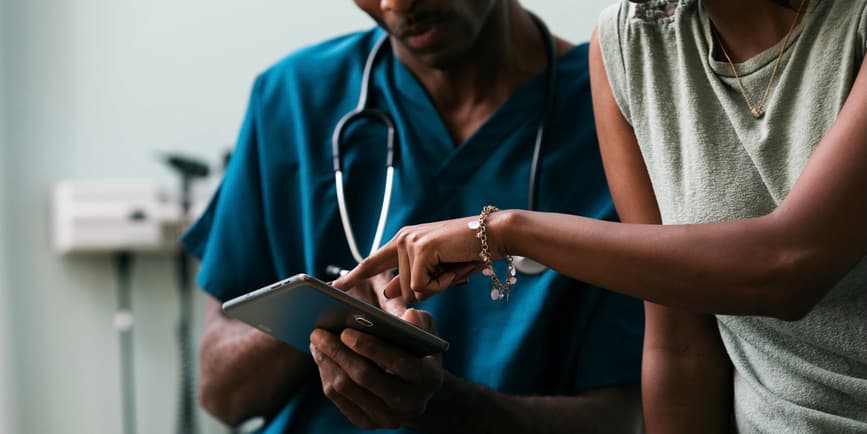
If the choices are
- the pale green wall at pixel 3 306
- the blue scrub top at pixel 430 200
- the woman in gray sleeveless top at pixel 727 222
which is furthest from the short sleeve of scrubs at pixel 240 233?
the pale green wall at pixel 3 306

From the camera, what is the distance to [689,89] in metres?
1.01

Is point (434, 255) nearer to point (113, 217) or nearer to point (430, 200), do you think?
point (430, 200)

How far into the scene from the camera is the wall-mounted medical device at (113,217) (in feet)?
7.00

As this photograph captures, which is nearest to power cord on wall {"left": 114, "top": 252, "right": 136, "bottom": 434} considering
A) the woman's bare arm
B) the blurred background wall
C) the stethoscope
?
the blurred background wall

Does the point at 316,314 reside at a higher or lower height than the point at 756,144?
lower

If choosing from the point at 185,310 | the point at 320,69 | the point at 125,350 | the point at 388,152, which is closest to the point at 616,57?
the point at 388,152

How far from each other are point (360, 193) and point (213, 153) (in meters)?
0.92

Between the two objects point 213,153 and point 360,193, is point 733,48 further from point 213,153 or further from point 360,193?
point 213,153

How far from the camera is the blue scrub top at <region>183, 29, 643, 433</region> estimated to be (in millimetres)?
1322

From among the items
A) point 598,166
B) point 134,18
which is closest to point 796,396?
point 598,166

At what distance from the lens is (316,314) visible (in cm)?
99

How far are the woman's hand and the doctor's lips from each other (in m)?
0.43

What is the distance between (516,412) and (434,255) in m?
0.40

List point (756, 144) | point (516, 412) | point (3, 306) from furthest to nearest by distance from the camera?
point (3, 306)
point (516, 412)
point (756, 144)
